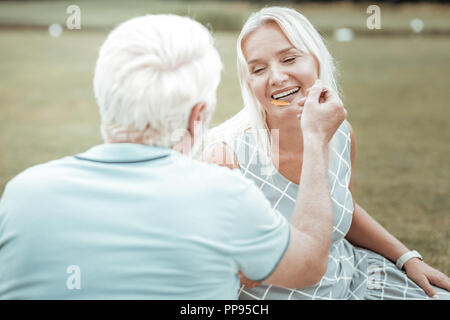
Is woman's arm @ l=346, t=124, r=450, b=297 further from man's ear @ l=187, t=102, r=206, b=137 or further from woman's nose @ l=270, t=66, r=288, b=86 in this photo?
man's ear @ l=187, t=102, r=206, b=137

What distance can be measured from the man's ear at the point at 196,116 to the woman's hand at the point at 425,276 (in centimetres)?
140

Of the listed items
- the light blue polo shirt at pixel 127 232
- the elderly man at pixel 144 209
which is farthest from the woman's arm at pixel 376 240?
the light blue polo shirt at pixel 127 232

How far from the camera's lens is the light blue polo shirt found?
125 cm

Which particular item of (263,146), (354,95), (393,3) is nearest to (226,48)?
(354,95)

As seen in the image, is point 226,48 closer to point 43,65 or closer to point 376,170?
point 43,65

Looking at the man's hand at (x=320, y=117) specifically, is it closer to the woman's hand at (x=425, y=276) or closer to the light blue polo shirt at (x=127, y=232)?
the light blue polo shirt at (x=127, y=232)

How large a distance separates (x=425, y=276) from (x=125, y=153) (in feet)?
5.18

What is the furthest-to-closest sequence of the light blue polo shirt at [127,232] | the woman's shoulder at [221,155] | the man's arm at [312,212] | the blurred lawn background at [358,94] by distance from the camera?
the blurred lawn background at [358,94]
the woman's shoulder at [221,155]
the man's arm at [312,212]
the light blue polo shirt at [127,232]

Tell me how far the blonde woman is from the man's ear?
0.75 meters

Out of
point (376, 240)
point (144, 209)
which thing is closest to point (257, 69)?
point (376, 240)

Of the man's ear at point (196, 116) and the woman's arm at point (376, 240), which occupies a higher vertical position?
the man's ear at point (196, 116)

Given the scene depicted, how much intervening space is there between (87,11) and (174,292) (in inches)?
1122

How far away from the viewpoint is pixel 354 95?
1288 centimetres

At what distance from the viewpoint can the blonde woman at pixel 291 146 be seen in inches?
86.4
